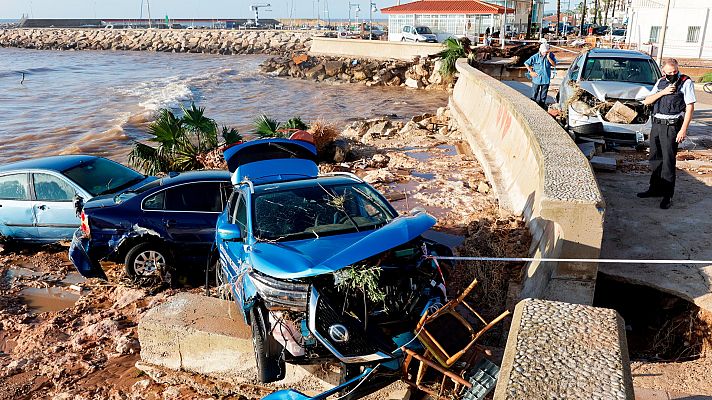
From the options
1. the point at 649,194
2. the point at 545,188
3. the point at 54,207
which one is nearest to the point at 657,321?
the point at 545,188

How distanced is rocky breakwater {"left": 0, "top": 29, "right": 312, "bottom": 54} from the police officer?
63941 mm

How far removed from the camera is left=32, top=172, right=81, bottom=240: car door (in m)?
9.53

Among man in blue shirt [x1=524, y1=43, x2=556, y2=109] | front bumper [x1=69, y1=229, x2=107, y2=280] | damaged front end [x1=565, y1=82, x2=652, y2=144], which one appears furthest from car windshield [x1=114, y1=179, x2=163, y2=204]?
man in blue shirt [x1=524, y1=43, x2=556, y2=109]

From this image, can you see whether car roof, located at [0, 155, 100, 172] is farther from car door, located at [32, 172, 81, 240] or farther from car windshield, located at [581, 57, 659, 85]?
car windshield, located at [581, 57, 659, 85]

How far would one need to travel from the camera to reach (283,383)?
5266mm

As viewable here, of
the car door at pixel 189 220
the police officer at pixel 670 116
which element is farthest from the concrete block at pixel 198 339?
the police officer at pixel 670 116

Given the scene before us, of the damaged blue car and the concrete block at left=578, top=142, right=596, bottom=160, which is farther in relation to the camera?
the concrete block at left=578, top=142, right=596, bottom=160

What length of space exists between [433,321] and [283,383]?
4.91 feet

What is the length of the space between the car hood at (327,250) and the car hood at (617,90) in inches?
325

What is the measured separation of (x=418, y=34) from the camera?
51.6 metres

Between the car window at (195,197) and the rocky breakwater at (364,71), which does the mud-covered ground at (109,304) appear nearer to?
the car window at (195,197)

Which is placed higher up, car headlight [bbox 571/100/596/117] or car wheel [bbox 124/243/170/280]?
car headlight [bbox 571/100/596/117]

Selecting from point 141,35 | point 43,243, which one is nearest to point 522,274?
point 43,243

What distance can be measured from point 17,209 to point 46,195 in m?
0.55
